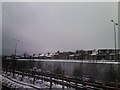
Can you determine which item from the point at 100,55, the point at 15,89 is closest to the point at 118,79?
the point at 15,89

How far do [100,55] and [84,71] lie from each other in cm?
3214

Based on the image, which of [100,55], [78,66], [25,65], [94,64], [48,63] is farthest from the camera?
[100,55]

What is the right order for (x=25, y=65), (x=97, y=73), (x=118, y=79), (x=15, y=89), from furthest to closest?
(x=25, y=65), (x=97, y=73), (x=118, y=79), (x=15, y=89)

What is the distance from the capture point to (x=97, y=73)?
26250 millimetres

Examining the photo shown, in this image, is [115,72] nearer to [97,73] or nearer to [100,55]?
[97,73]

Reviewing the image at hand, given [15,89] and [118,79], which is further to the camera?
[118,79]

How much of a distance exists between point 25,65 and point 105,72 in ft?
90.3

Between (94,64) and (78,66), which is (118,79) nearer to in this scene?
(94,64)

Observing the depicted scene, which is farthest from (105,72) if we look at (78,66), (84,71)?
(78,66)

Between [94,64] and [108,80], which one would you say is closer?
[108,80]

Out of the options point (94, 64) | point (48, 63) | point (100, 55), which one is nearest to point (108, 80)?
point (94, 64)

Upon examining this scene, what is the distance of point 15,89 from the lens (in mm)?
14125

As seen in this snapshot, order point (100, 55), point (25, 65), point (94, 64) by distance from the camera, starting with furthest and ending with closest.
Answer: point (100, 55)
point (25, 65)
point (94, 64)

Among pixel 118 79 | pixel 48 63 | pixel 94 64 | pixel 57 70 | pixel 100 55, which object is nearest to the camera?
pixel 118 79
